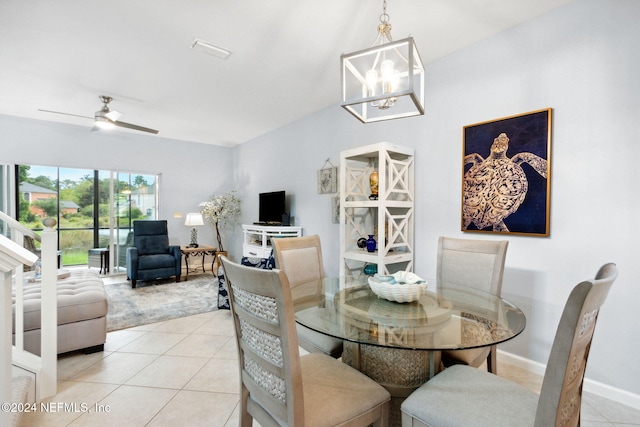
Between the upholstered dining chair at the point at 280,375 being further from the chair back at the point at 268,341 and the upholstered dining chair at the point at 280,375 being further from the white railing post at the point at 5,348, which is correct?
the white railing post at the point at 5,348

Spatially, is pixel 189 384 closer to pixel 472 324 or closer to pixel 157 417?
pixel 157 417

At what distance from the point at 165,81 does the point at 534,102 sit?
138 inches

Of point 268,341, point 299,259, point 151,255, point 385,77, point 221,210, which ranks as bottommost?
point 151,255

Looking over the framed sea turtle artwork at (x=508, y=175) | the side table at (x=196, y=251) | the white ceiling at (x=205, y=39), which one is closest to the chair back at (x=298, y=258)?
the framed sea turtle artwork at (x=508, y=175)

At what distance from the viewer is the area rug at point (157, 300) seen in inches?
133

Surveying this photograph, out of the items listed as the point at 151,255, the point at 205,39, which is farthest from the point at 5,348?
the point at 151,255

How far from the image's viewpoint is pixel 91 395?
1.99 meters

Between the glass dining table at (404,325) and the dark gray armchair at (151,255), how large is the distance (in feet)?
12.4

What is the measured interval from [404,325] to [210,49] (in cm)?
266

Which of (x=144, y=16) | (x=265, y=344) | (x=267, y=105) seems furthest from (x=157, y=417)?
(x=267, y=105)

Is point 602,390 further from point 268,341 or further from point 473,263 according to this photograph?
point 268,341

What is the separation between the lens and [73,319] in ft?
7.99

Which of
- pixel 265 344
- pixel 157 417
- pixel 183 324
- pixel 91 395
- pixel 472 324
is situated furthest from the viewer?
pixel 183 324

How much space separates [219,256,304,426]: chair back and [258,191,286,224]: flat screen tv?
11.8 feet
